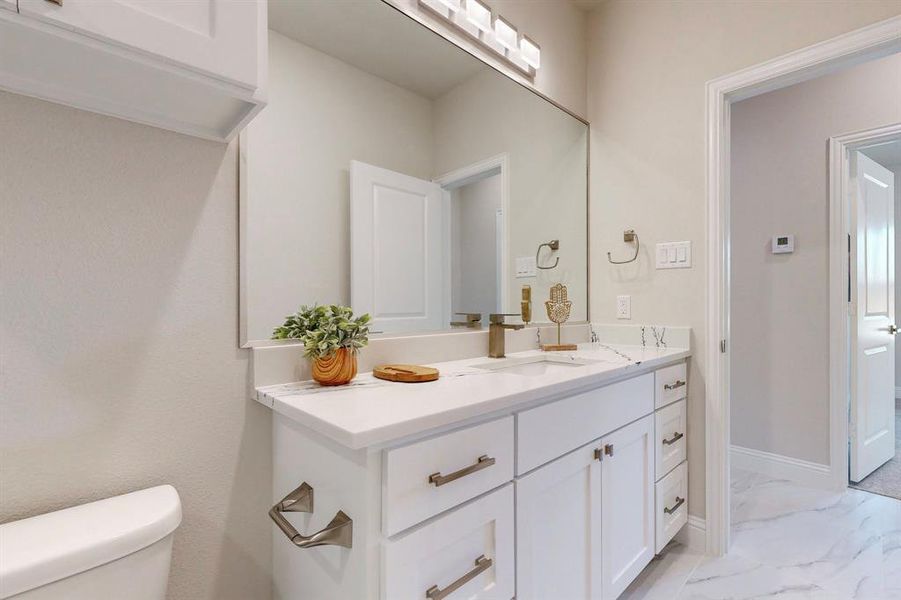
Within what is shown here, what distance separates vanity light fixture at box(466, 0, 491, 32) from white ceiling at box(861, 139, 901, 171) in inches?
148

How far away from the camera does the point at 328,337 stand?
3.69ft

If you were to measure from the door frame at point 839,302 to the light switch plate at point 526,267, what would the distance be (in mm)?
1801

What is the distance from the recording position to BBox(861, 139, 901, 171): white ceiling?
3.67 metres

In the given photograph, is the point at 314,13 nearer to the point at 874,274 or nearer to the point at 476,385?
the point at 476,385

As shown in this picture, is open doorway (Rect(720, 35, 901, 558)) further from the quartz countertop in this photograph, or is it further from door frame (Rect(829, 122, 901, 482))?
the quartz countertop

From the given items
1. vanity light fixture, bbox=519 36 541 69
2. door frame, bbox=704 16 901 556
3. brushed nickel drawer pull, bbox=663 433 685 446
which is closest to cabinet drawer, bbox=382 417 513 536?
brushed nickel drawer pull, bbox=663 433 685 446

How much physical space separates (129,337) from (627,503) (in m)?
1.52

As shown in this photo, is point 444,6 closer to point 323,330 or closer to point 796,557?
point 323,330

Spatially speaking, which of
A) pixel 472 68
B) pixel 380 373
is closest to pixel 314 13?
pixel 472 68

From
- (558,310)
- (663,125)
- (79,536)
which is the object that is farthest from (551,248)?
(79,536)

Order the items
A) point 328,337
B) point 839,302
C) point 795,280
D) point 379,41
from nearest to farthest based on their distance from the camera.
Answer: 1. point 328,337
2. point 379,41
3. point 839,302
4. point 795,280

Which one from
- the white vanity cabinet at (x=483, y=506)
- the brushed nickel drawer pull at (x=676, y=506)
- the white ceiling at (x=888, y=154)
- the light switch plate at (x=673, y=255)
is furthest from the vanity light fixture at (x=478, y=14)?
the white ceiling at (x=888, y=154)

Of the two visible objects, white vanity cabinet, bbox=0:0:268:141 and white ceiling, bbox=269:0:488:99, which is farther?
white ceiling, bbox=269:0:488:99

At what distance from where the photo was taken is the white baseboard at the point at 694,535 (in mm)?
1870
